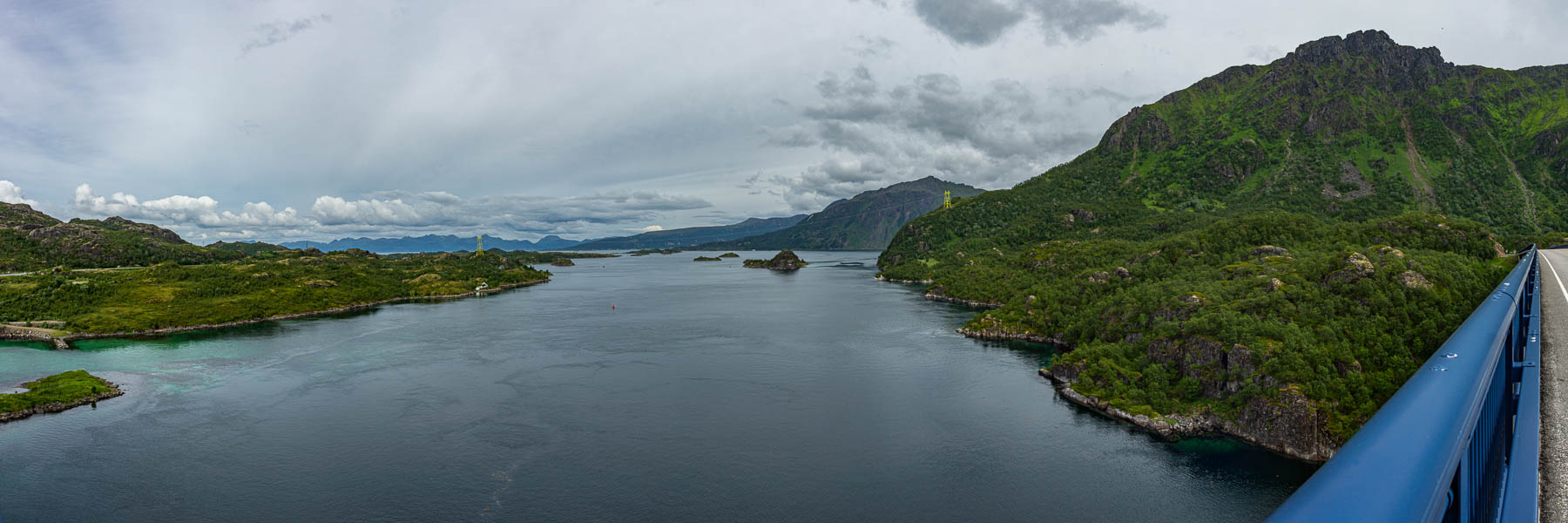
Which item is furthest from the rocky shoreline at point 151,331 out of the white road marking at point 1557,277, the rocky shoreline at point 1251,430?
the white road marking at point 1557,277

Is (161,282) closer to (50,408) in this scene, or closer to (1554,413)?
(50,408)

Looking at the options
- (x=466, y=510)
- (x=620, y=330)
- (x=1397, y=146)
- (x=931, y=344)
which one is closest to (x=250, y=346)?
(x=620, y=330)

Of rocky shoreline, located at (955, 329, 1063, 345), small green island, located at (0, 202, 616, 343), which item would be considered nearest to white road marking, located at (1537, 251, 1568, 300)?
rocky shoreline, located at (955, 329, 1063, 345)

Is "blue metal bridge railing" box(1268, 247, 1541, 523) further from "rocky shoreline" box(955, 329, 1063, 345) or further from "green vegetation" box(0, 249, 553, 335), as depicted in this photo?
"green vegetation" box(0, 249, 553, 335)

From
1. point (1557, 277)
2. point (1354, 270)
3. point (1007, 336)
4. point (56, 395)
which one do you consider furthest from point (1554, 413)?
point (56, 395)

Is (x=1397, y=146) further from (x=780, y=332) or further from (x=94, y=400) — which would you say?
(x=94, y=400)

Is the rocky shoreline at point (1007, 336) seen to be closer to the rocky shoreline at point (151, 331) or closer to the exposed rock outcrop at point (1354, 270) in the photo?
the exposed rock outcrop at point (1354, 270)

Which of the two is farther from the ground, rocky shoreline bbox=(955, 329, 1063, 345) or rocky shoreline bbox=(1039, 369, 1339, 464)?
rocky shoreline bbox=(955, 329, 1063, 345)
